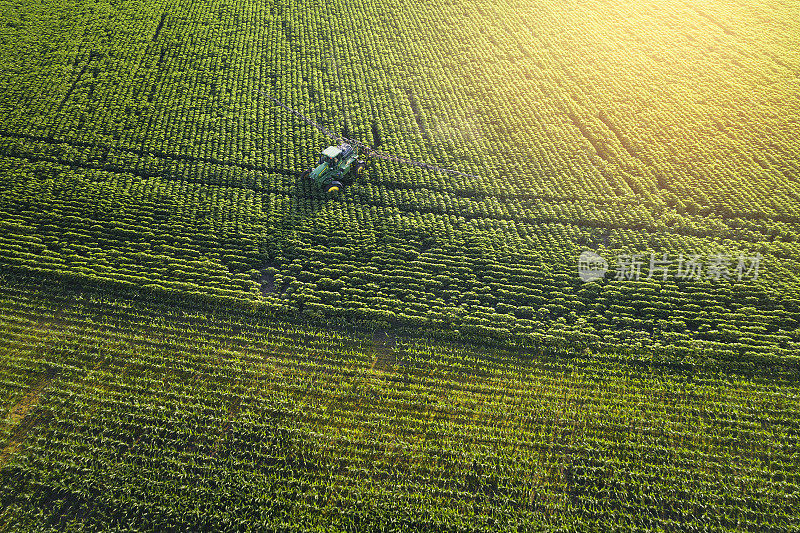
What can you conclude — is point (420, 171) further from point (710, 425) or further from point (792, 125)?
point (792, 125)

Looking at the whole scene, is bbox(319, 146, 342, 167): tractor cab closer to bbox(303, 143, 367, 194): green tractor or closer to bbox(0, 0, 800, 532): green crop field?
bbox(303, 143, 367, 194): green tractor

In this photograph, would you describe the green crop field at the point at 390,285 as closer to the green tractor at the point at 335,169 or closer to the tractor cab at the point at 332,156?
the green tractor at the point at 335,169

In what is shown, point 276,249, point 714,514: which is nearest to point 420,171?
point 276,249

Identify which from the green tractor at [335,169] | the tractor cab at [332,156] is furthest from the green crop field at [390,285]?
the tractor cab at [332,156]

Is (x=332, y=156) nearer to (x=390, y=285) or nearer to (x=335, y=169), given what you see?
(x=335, y=169)

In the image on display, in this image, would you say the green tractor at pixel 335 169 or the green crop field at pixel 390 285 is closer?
the green crop field at pixel 390 285
